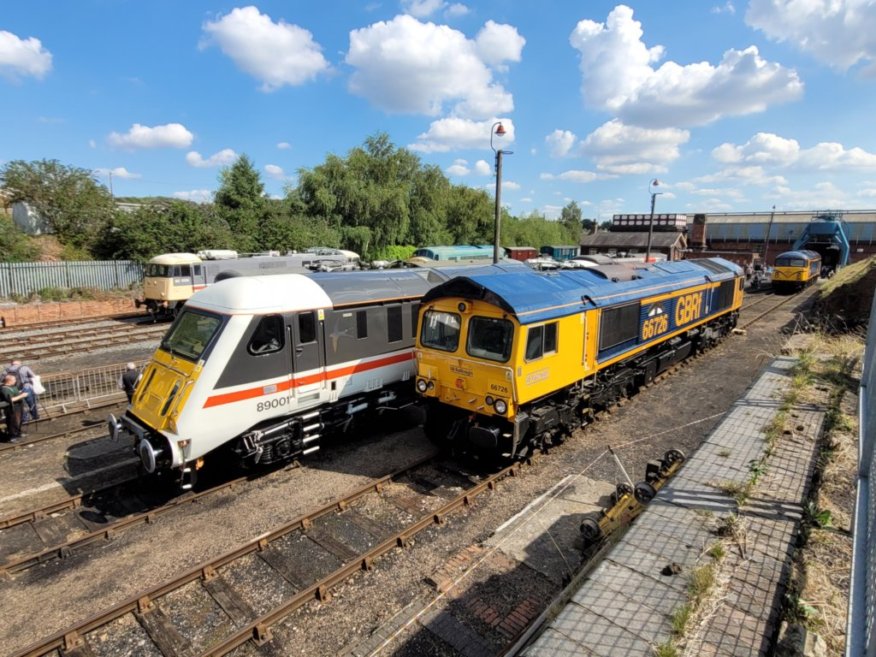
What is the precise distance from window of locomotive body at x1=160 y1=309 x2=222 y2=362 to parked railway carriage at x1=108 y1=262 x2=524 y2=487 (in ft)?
0.08

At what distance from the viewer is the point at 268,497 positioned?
8273 mm

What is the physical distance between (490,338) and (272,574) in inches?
193

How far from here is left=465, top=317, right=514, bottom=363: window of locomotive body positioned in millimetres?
8258

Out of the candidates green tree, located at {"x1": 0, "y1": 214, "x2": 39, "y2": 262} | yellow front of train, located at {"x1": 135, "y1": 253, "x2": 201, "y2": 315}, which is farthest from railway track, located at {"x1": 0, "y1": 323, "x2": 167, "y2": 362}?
green tree, located at {"x1": 0, "y1": 214, "x2": 39, "y2": 262}

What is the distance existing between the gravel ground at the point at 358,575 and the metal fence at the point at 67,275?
21884 mm

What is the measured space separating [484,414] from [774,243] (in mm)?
66485

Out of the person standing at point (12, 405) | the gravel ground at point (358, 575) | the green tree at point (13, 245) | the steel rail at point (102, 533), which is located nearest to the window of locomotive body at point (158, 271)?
the green tree at point (13, 245)

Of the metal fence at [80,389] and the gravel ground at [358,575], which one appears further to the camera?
the metal fence at [80,389]

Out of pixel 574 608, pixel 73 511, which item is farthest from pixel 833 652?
pixel 73 511

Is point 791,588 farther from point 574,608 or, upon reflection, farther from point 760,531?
point 574,608

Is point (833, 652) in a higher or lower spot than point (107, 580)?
higher

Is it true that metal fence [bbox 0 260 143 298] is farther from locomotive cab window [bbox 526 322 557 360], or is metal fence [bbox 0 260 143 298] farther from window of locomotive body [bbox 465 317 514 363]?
locomotive cab window [bbox 526 322 557 360]

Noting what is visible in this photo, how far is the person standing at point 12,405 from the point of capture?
10023 millimetres

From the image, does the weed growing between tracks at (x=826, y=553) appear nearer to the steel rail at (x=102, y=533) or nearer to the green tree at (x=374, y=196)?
the steel rail at (x=102, y=533)
